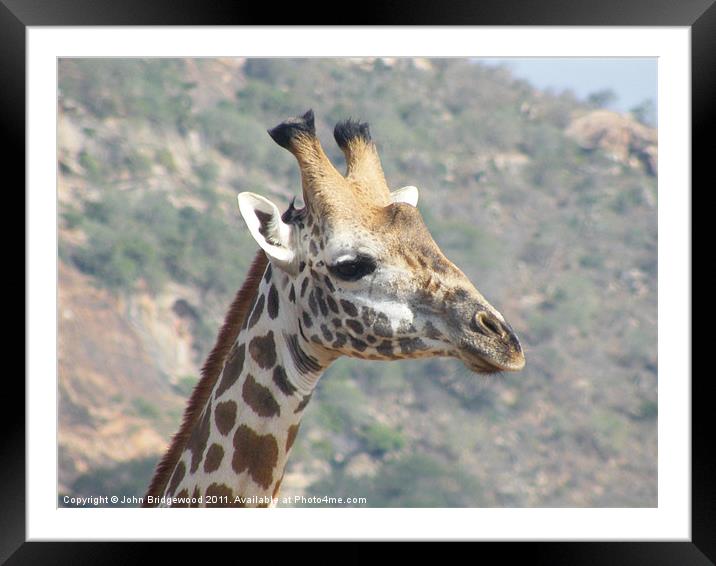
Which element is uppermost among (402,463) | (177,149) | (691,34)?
(177,149)

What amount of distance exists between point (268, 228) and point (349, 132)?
0.90m

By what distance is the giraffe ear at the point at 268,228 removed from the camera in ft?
20.7

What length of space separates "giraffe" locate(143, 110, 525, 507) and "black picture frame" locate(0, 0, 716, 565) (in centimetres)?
83

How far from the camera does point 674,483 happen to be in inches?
284

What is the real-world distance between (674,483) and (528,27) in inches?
115

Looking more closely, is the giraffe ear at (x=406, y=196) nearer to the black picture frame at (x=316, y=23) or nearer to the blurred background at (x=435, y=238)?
the black picture frame at (x=316, y=23)

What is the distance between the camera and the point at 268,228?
641 centimetres

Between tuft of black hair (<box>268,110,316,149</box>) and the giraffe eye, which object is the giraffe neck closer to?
the giraffe eye

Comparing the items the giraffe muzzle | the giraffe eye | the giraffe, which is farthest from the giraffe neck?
the giraffe muzzle

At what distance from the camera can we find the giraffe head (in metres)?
6.05

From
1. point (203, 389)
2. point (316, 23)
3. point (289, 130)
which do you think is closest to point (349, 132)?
point (289, 130)

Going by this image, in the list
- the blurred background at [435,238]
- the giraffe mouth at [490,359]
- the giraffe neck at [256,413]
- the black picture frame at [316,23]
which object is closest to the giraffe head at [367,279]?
the giraffe mouth at [490,359]

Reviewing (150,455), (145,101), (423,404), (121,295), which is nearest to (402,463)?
(423,404)

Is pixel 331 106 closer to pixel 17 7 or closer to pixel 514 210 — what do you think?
pixel 514 210
